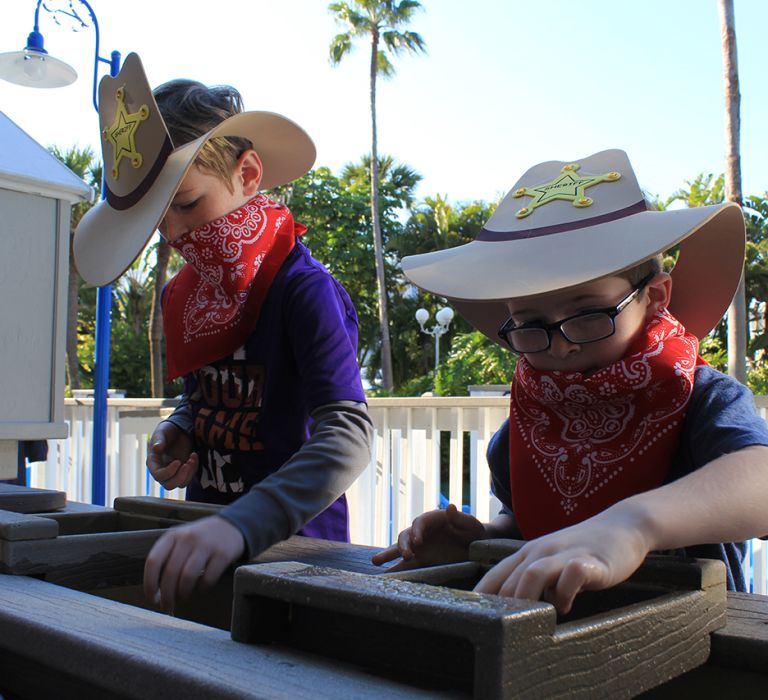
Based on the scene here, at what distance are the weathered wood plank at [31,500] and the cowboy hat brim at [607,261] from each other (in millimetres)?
815

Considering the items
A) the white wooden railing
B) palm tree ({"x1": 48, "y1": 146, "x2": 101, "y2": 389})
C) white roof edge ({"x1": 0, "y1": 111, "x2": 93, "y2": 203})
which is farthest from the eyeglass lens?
palm tree ({"x1": 48, "y1": 146, "x2": 101, "y2": 389})

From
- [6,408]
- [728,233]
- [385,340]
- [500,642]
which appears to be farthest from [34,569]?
[385,340]

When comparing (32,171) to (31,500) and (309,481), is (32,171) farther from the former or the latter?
(309,481)

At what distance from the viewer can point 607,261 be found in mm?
1079

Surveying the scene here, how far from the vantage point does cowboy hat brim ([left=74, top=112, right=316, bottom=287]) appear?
152 cm

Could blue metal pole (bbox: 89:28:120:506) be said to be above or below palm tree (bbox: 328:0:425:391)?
below

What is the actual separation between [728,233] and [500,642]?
1.02m

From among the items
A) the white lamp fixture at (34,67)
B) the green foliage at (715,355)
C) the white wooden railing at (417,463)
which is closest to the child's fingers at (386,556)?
the white wooden railing at (417,463)

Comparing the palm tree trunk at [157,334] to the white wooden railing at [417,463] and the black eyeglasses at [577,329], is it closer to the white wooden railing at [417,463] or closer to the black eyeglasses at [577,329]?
the white wooden railing at [417,463]

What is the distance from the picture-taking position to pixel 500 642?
55cm

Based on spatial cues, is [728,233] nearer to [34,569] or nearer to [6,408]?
[34,569]

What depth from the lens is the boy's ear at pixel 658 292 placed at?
50.6 inches

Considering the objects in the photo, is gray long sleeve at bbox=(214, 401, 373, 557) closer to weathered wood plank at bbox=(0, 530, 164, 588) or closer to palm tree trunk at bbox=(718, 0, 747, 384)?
weathered wood plank at bbox=(0, 530, 164, 588)

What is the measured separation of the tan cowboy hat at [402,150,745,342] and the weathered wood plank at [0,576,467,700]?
56 cm
